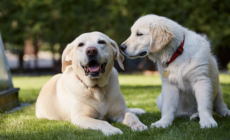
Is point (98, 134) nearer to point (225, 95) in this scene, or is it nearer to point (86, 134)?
point (86, 134)

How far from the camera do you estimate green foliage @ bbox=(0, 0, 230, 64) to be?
14.1 meters

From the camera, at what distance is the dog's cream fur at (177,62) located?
3.29m

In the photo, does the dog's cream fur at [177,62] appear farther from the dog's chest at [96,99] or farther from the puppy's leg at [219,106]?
the dog's chest at [96,99]

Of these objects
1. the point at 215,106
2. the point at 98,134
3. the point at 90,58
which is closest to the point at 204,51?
the point at 215,106

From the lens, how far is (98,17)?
14586mm

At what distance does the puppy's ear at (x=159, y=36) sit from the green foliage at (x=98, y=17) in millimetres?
10907

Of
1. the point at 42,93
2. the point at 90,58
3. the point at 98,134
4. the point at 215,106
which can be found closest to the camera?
the point at 98,134

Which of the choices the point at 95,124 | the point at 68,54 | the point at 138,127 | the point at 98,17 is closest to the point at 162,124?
the point at 138,127

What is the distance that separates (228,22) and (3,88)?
12.3m

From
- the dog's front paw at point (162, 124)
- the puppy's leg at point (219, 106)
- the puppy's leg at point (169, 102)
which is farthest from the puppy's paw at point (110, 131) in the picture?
the puppy's leg at point (219, 106)

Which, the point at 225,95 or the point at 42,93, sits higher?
the point at 42,93

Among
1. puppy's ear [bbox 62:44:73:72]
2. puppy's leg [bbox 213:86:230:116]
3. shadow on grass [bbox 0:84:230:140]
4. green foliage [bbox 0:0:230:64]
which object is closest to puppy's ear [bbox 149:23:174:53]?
shadow on grass [bbox 0:84:230:140]

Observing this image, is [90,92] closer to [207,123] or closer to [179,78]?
[179,78]

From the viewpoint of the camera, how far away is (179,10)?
14.1 m
